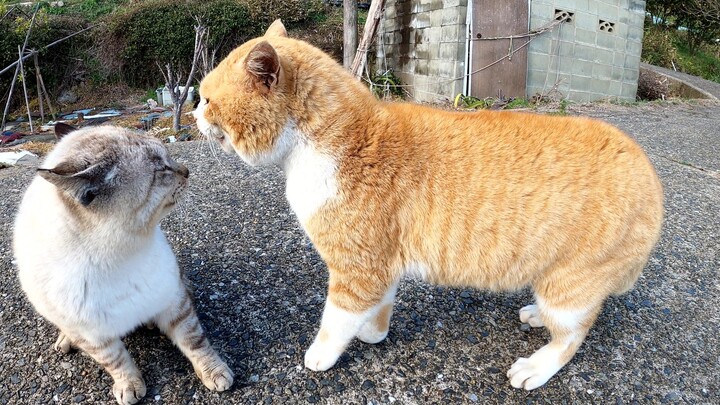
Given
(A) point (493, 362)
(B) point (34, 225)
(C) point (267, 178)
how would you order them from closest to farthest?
1. (B) point (34, 225)
2. (A) point (493, 362)
3. (C) point (267, 178)

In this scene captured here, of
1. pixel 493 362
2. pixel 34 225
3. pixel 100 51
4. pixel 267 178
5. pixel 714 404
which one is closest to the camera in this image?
pixel 34 225

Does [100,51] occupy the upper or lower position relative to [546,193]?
upper

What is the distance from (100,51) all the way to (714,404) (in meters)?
14.1

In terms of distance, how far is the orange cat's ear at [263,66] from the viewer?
164cm

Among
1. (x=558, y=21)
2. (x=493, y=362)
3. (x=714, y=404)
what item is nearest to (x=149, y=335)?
(x=493, y=362)

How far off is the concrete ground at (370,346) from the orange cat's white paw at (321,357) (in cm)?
6

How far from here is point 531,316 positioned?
2373 millimetres

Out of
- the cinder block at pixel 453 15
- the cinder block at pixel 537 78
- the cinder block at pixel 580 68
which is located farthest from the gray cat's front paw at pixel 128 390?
the cinder block at pixel 580 68

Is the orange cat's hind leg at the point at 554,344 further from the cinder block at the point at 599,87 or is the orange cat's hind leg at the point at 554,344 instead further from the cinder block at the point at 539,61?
the cinder block at the point at 599,87

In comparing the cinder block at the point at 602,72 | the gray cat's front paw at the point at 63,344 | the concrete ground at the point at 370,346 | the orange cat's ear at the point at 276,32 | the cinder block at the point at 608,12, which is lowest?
the concrete ground at the point at 370,346

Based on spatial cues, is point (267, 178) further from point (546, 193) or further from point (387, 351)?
point (546, 193)

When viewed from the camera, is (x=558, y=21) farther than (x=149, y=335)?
Yes

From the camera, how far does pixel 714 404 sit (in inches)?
76.7

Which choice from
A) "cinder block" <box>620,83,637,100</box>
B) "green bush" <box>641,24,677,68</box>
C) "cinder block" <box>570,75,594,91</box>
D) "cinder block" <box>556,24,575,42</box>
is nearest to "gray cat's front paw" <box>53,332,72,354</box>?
"cinder block" <box>556,24,575,42</box>
